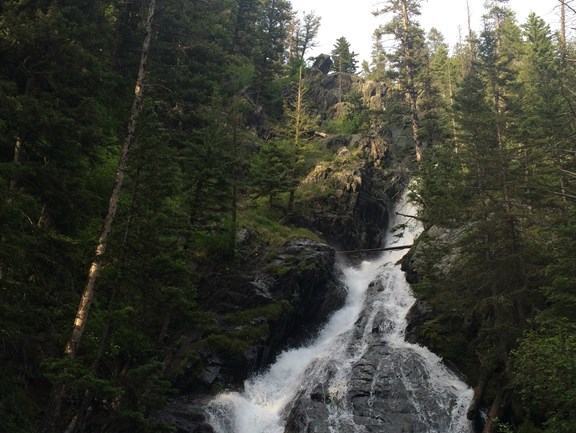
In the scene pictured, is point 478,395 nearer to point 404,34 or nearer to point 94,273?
point 94,273

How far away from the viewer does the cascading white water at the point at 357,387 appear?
17656mm

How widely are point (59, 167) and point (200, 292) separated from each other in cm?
1131

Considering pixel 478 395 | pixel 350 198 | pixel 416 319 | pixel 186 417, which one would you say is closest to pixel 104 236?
pixel 186 417

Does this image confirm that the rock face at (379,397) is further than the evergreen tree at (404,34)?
No

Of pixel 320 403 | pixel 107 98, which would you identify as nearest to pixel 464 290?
pixel 320 403

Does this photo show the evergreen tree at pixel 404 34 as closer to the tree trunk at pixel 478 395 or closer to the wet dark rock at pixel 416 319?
the wet dark rock at pixel 416 319

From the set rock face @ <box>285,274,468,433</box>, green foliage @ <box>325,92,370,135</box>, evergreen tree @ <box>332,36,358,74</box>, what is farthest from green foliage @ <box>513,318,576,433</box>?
evergreen tree @ <box>332,36,358,74</box>

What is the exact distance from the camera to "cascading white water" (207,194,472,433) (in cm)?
1766

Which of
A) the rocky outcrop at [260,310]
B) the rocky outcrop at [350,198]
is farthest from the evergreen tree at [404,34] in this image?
the rocky outcrop at [260,310]

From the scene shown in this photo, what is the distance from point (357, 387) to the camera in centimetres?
1934

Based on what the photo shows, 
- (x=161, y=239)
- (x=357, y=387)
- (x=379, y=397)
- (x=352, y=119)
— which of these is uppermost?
(x=352, y=119)

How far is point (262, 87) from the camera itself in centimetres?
4797

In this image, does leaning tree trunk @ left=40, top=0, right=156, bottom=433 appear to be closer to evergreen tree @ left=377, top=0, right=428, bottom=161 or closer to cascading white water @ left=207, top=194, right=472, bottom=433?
cascading white water @ left=207, top=194, right=472, bottom=433

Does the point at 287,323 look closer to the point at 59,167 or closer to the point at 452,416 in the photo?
the point at 452,416
